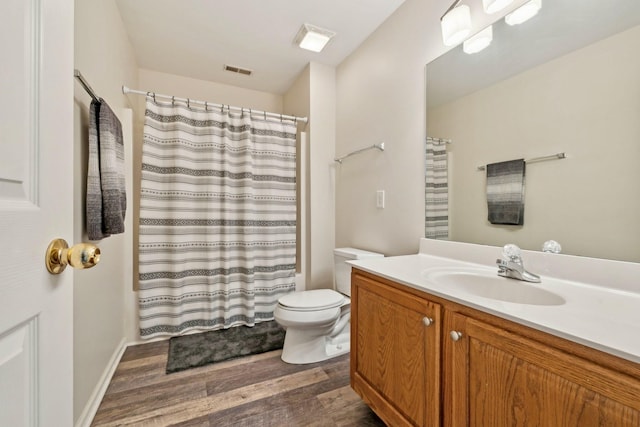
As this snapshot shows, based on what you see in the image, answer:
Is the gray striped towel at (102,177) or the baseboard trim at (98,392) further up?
the gray striped towel at (102,177)

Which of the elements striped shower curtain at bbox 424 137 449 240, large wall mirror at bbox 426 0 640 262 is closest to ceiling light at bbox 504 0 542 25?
large wall mirror at bbox 426 0 640 262

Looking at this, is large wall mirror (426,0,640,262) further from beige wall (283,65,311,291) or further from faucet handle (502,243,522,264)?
beige wall (283,65,311,291)

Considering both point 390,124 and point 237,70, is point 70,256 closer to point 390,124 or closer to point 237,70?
point 390,124

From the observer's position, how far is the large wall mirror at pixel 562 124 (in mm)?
877

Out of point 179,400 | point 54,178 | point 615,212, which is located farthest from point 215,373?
point 615,212

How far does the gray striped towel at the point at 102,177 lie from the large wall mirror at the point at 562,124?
179cm

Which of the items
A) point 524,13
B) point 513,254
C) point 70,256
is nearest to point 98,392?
point 70,256

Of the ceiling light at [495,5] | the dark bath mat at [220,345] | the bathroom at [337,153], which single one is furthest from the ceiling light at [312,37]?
the dark bath mat at [220,345]

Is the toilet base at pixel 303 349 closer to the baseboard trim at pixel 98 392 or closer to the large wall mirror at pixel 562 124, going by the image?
the baseboard trim at pixel 98 392

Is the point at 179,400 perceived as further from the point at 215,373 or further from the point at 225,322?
the point at 225,322

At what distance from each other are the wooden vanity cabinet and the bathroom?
56cm

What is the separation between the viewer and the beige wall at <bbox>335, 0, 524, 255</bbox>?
5.34 ft

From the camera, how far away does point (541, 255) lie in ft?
3.48

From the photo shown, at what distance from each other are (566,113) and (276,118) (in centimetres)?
203
